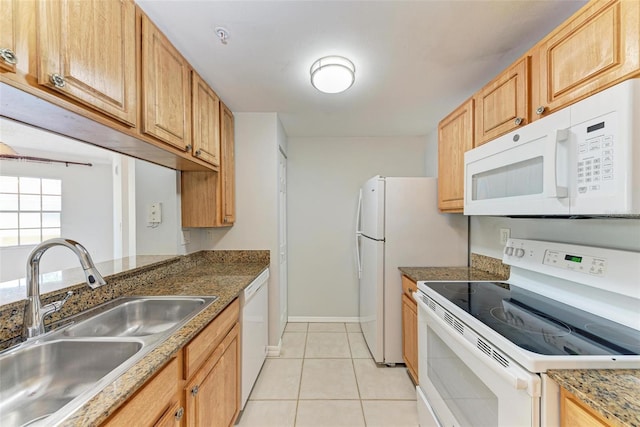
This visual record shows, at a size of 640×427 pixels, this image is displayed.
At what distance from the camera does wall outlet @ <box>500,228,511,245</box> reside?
6.13ft

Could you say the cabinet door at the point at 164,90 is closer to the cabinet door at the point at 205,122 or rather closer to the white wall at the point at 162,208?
the cabinet door at the point at 205,122

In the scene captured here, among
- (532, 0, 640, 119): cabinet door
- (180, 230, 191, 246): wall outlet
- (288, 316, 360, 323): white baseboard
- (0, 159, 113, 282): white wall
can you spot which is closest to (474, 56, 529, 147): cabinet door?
(532, 0, 640, 119): cabinet door

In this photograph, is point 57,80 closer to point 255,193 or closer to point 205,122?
point 205,122

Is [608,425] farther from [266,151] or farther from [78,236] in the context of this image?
[78,236]

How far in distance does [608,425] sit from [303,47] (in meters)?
1.85

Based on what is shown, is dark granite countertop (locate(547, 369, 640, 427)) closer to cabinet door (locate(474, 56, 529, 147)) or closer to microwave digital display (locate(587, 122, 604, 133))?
microwave digital display (locate(587, 122, 604, 133))

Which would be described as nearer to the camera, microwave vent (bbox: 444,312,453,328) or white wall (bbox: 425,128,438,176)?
microwave vent (bbox: 444,312,453,328)

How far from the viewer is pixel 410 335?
2.07m

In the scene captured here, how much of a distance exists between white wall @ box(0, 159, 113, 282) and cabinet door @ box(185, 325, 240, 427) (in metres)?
1.60

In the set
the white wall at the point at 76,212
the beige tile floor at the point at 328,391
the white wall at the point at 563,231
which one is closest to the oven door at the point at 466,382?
the beige tile floor at the point at 328,391

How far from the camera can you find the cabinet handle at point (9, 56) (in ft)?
2.21

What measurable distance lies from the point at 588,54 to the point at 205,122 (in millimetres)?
2024

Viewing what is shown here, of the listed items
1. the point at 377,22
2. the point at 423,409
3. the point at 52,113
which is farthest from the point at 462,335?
the point at 52,113

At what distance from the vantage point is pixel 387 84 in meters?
1.92
